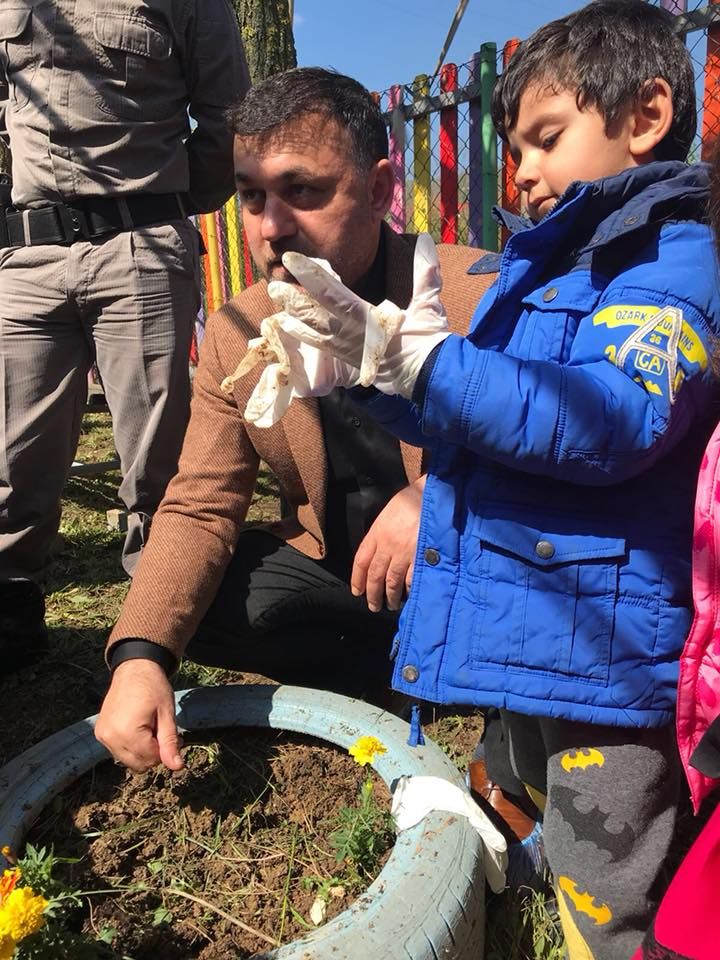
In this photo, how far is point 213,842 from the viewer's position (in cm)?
163

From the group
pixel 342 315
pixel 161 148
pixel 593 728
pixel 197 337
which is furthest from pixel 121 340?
pixel 197 337

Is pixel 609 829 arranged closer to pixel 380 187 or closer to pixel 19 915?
pixel 19 915

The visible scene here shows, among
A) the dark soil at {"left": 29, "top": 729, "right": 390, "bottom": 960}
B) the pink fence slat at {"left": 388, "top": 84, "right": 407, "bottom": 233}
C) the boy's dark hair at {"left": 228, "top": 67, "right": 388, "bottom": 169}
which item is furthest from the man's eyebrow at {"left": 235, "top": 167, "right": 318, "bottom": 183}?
the pink fence slat at {"left": 388, "top": 84, "right": 407, "bottom": 233}

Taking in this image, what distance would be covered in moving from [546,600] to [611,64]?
92 cm

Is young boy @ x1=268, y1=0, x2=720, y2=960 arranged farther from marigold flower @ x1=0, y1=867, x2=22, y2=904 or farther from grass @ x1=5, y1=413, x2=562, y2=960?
marigold flower @ x1=0, y1=867, x2=22, y2=904

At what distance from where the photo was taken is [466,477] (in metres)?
1.37

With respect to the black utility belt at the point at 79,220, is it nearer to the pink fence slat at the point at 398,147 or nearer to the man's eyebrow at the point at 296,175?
the man's eyebrow at the point at 296,175

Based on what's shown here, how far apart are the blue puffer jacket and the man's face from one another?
0.63 m

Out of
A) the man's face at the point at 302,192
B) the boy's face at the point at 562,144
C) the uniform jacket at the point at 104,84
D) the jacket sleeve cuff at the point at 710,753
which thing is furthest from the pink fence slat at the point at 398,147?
the jacket sleeve cuff at the point at 710,753

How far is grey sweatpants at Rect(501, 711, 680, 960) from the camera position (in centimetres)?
129

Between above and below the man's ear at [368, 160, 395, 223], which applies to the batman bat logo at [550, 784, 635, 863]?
below

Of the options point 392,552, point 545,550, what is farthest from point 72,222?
point 545,550

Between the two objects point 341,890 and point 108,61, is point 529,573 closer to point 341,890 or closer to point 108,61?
point 341,890

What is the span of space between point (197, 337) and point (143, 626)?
6.68 m
